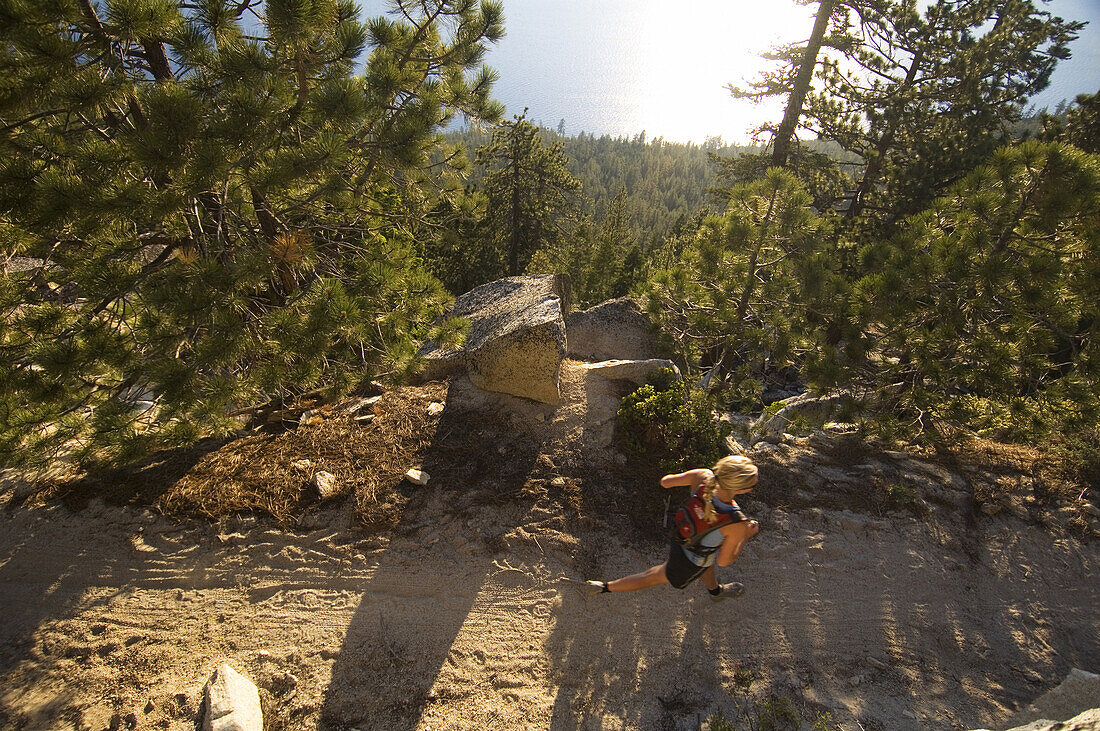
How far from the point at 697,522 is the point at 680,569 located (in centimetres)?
55

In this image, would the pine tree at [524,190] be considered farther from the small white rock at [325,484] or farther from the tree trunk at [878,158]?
the small white rock at [325,484]

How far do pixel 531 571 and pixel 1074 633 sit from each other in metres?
6.13

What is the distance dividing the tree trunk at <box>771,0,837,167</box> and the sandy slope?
10706mm

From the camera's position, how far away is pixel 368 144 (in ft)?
16.3

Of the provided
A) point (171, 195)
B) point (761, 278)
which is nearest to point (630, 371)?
point (761, 278)

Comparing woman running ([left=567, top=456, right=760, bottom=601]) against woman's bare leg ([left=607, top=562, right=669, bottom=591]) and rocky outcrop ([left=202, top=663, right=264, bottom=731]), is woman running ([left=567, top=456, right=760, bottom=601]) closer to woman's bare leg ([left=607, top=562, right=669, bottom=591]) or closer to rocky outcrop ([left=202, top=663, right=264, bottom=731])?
woman's bare leg ([left=607, top=562, right=669, bottom=591])

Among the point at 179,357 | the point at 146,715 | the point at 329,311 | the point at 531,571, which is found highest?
the point at 329,311

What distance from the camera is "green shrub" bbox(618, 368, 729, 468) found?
236 inches

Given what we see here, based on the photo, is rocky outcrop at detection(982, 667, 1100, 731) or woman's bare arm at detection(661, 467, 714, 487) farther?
woman's bare arm at detection(661, 467, 714, 487)

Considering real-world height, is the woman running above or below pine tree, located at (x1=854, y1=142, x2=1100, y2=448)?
below

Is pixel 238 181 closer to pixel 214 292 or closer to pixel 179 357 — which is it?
pixel 214 292

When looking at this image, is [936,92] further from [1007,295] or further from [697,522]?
[697,522]

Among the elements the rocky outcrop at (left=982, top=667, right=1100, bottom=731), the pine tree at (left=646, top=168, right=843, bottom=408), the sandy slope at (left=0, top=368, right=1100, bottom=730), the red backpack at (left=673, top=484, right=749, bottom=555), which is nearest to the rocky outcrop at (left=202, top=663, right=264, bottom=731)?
the sandy slope at (left=0, top=368, right=1100, bottom=730)

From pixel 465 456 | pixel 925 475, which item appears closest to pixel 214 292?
pixel 465 456
